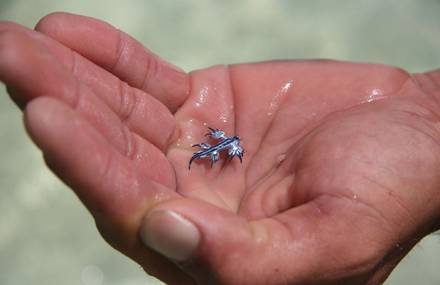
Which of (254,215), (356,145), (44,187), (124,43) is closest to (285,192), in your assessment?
(254,215)

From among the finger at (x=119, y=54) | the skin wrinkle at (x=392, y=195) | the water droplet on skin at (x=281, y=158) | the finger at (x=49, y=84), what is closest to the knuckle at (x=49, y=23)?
the finger at (x=119, y=54)

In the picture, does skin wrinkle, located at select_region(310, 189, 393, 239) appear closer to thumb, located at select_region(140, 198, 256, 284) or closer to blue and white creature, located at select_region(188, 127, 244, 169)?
thumb, located at select_region(140, 198, 256, 284)

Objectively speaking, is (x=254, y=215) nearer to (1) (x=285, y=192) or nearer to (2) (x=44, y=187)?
(1) (x=285, y=192)

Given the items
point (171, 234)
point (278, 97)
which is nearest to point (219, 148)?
point (278, 97)

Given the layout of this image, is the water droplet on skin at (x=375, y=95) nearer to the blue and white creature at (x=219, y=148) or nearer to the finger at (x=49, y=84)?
the blue and white creature at (x=219, y=148)

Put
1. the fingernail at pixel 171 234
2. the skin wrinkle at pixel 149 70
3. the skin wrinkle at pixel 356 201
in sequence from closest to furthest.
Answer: the fingernail at pixel 171 234
the skin wrinkle at pixel 356 201
the skin wrinkle at pixel 149 70

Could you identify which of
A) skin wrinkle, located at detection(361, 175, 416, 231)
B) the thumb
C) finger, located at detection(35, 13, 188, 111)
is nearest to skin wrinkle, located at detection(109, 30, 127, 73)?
finger, located at detection(35, 13, 188, 111)

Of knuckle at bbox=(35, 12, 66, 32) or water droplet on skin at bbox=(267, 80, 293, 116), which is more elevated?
knuckle at bbox=(35, 12, 66, 32)
